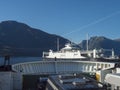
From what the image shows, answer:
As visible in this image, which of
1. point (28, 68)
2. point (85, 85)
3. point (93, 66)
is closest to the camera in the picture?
point (85, 85)

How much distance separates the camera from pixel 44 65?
36.1m

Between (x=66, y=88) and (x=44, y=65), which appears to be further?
(x=44, y=65)

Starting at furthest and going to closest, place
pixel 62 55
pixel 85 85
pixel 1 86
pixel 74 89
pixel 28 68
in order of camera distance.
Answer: pixel 62 55, pixel 28 68, pixel 1 86, pixel 85 85, pixel 74 89

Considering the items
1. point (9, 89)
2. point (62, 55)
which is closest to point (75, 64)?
point (9, 89)

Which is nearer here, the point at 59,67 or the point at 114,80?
the point at 114,80

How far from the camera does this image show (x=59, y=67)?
1476 inches

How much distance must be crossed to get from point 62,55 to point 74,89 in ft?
247

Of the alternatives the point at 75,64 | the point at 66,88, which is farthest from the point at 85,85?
the point at 75,64

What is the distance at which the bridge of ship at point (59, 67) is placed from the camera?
35031 millimetres

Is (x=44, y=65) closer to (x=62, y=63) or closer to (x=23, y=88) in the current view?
(x=62, y=63)

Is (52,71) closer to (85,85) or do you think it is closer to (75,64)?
(75,64)

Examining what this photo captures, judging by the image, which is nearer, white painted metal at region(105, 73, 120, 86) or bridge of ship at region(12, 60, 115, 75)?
white painted metal at region(105, 73, 120, 86)

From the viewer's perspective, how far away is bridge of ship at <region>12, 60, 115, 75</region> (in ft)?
115

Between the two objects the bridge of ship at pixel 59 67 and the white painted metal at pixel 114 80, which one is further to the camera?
the bridge of ship at pixel 59 67
